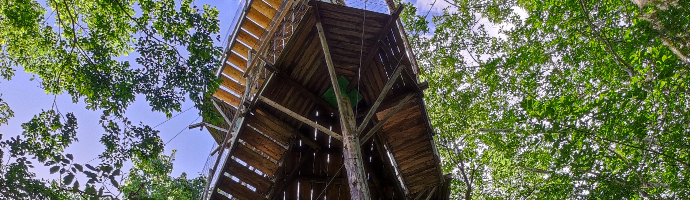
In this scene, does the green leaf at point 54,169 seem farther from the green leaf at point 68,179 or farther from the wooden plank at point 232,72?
the wooden plank at point 232,72

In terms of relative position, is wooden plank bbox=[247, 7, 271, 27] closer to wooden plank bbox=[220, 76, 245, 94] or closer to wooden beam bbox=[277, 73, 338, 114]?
wooden plank bbox=[220, 76, 245, 94]

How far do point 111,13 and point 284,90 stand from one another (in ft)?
12.1

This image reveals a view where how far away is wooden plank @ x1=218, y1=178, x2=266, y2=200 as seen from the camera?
842cm

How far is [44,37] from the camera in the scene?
7.72m

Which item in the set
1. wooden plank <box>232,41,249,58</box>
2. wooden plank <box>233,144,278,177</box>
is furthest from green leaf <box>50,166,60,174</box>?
wooden plank <box>232,41,249,58</box>

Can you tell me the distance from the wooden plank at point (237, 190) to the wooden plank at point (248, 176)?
171mm

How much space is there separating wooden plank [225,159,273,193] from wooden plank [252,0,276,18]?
19.3ft

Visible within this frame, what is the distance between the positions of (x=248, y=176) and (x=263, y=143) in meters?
0.80

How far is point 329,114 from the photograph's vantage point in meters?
9.61

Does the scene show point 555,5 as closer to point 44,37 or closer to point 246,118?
point 246,118

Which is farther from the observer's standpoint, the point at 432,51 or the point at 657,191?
the point at 432,51

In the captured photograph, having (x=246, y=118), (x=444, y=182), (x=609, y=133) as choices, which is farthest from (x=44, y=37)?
(x=609, y=133)

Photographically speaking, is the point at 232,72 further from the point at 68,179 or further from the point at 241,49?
the point at 68,179

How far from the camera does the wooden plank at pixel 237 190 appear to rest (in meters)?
8.42
